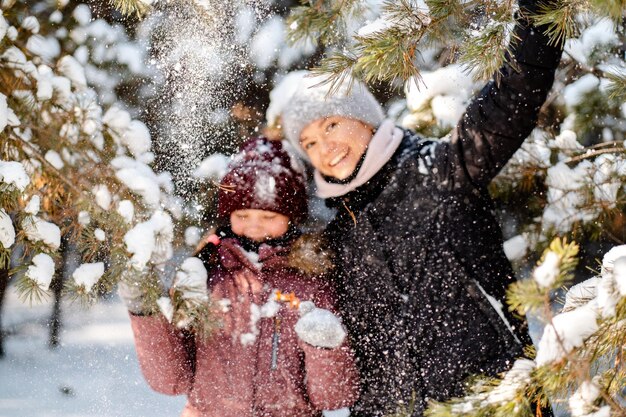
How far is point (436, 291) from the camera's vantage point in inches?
78.8

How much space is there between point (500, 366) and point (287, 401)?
691 millimetres

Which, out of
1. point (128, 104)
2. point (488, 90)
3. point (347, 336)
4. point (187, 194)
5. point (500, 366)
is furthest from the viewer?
point (128, 104)

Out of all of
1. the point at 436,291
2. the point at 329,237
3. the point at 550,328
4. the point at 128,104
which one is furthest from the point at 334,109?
the point at 128,104

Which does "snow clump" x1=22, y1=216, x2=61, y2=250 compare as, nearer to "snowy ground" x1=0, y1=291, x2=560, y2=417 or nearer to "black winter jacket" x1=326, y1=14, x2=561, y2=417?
"black winter jacket" x1=326, y1=14, x2=561, y2=417

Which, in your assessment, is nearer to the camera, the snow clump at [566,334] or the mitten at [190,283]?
the snow clump at [566,334]

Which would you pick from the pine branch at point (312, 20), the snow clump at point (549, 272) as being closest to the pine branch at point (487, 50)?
the pine branch at point (312, 20)

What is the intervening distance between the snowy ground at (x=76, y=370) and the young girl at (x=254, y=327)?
1.46 m

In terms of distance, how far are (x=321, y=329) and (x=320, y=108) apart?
0.71 m

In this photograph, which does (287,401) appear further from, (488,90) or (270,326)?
(488,90)

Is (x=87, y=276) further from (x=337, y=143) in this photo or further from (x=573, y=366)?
(x=573, y=366)

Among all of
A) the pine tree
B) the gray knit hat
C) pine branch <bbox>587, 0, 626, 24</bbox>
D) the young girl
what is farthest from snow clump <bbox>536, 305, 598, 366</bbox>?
the gray knit hat

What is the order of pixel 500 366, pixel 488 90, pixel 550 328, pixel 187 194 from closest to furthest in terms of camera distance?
pixel 550 328 → pixel 488 90 → pixel 500 366 → pixel 187 194

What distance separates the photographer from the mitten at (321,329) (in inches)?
78.1

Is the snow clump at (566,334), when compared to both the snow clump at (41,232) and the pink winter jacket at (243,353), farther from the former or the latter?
the snow clump at (41,232)
